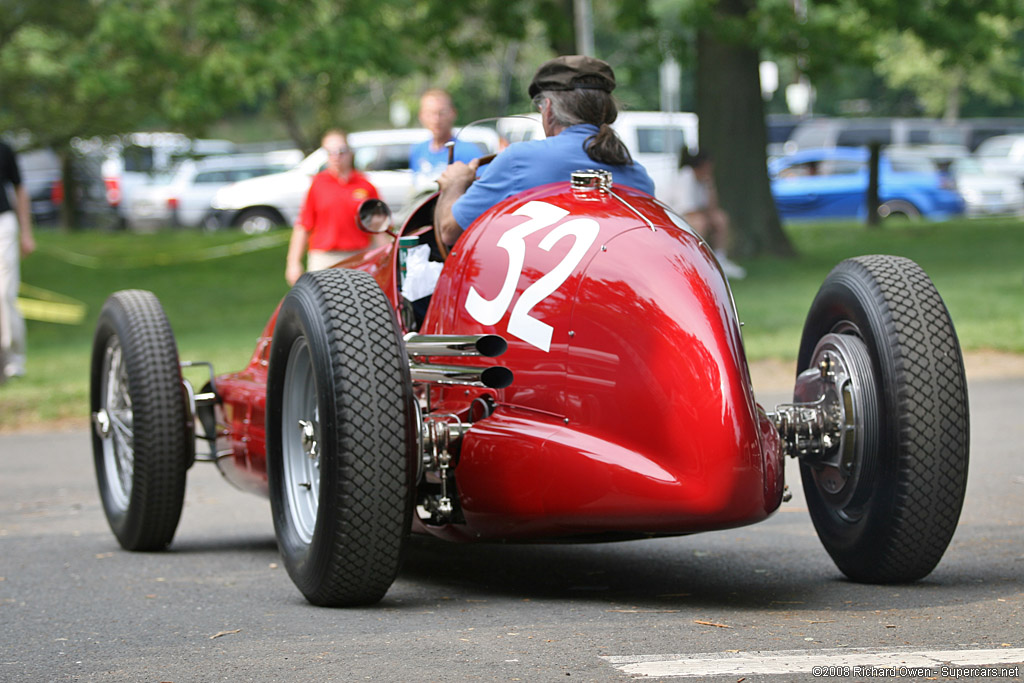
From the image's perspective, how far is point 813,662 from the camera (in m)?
3.24

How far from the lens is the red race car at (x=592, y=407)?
3912mm

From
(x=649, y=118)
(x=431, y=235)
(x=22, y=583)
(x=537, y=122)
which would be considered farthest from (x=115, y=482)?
(x=649, y=118)

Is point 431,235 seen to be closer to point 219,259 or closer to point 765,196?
point 765,196

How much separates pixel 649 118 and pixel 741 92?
56.8 ft

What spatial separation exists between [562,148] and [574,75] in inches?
10.5

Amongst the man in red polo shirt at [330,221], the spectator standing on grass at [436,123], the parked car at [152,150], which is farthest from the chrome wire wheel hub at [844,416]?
the parked car at [152,150]

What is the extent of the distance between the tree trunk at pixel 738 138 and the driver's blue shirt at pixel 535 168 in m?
14.0

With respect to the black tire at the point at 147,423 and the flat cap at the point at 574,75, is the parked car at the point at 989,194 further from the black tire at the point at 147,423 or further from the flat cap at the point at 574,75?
the flat cap at the point at 574,75

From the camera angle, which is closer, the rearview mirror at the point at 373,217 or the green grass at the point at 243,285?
the rearview mirror at the point at 373,217

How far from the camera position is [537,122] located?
530cm

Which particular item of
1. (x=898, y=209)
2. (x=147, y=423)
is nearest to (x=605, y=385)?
(x=147, y=423)

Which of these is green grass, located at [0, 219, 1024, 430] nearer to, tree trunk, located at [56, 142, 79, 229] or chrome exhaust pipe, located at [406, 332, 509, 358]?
tree trunk, located at [56, 142, 79, 229]

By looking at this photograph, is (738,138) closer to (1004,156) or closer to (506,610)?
(506,610)

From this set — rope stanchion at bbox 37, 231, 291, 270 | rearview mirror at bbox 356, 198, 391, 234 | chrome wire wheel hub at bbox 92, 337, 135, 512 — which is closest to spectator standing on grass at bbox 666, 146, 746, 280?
rope stanchion at bbox 37, 231, 291, 270
